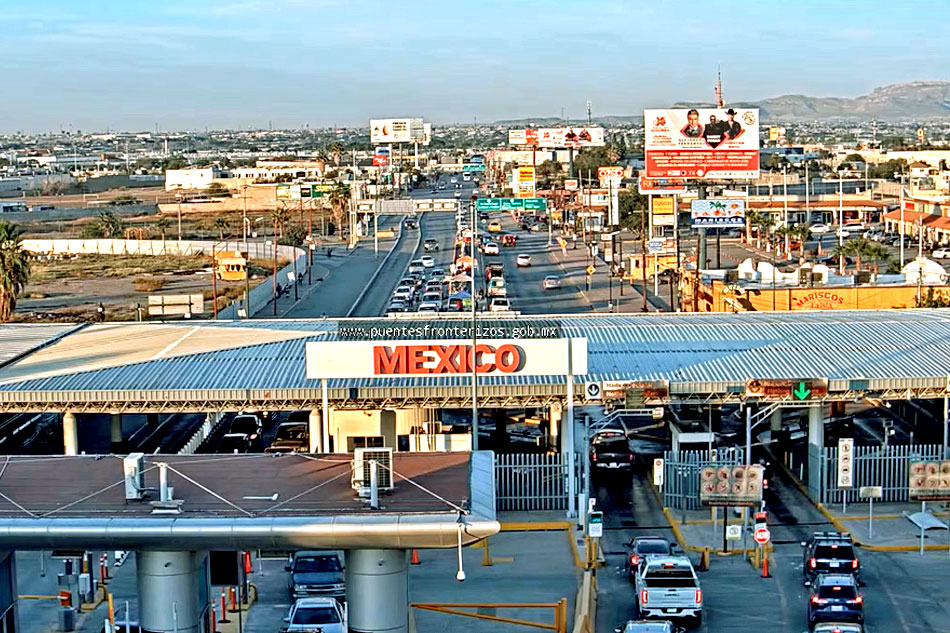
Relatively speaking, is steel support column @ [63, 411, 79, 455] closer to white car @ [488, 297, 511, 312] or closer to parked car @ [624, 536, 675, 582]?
parked car @ [624, 536, 675, 582]

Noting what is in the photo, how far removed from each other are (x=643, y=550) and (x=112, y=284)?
66953mm

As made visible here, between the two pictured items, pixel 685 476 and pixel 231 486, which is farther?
pixel 685 476

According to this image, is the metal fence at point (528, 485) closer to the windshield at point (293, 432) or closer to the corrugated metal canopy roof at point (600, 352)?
the corrugated metal canopy roof at point (600, 352)

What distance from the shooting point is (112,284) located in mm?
89312

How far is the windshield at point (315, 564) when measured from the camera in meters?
26.8

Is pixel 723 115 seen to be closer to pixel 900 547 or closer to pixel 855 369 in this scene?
pixel 855 369

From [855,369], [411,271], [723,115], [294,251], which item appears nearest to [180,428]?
[855,369]

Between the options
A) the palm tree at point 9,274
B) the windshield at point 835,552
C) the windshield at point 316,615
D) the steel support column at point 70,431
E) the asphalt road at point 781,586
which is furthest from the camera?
the palm tree at point 9,274

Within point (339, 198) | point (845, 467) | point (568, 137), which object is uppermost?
point (568, 137)

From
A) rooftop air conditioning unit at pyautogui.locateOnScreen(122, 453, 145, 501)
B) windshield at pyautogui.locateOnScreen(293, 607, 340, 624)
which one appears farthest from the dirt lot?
rooftop air conditioning unit at pyautogui.locateOnScreen(122, 453, 145, 501)

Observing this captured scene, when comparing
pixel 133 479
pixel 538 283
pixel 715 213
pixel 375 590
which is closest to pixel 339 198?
pixel 538 283

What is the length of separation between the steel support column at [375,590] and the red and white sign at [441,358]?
533 inches

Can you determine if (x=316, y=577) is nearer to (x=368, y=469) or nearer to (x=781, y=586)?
(x=781, y=586)

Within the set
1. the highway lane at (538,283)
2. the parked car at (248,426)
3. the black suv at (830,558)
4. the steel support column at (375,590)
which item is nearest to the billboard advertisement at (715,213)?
the highway lane at (538,283)
